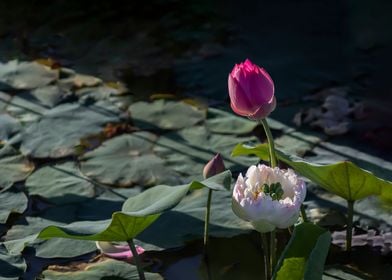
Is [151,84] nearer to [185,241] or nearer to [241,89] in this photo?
[185,241]

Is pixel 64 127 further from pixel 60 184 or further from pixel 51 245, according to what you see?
pixel 51 245

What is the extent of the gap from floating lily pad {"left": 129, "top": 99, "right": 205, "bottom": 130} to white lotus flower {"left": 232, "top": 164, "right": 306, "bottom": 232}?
2.94 feet

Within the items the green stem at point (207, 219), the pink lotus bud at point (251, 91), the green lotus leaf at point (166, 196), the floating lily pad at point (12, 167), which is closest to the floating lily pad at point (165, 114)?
the floating lily pad at point (12, 167)

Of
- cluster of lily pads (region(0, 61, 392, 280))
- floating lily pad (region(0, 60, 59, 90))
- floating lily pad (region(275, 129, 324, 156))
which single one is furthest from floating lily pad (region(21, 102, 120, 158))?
floating lily pad (region(275, 129, 324, 156))

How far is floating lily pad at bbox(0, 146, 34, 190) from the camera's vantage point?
2072mm

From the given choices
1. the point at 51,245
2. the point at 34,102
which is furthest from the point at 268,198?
the point at 34,102

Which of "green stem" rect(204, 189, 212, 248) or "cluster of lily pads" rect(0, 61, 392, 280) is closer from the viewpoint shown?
"cluster of lily pads" rect(0, 61, 392, 280)

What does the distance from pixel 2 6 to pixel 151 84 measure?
3.11 feet

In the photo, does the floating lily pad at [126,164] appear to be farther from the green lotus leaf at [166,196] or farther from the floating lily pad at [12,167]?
the green lotus leaf at [166,196]

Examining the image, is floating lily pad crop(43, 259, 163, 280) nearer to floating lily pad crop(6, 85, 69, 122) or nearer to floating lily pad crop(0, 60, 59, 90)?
floating lily pad crop(6, 85, 69, 122)

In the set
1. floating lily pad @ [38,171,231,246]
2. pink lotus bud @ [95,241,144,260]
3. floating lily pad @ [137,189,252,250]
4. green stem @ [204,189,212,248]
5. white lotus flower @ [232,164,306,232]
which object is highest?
white lotus flower @ [232,164,306,232]

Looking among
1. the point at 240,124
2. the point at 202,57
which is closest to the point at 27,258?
the point at 240,124

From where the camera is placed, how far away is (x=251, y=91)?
1.42 meters

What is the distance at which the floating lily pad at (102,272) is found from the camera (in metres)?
1.69
